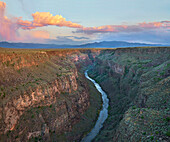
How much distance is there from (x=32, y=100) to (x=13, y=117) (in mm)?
9921

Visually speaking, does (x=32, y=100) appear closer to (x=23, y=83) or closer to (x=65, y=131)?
(x=23, y=83)

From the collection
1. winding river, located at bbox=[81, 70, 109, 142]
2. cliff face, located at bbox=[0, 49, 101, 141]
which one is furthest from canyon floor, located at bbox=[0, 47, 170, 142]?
winding river, located at bbox=[81, 70, 109, 142]

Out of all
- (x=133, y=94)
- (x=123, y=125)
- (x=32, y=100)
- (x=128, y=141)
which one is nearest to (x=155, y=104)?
(x=123, y=125)

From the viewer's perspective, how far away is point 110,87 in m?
124

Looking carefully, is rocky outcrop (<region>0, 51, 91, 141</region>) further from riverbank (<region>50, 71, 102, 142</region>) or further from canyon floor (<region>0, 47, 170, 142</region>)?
riverbank (<region>50, 71, 102, 142</region>)

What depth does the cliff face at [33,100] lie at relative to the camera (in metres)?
47.9

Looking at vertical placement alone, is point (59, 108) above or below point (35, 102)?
below

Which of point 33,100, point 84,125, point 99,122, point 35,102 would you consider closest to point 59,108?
point 35,102

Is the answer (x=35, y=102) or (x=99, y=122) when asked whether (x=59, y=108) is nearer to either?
(x=35, y=102)

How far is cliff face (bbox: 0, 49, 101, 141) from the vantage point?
4791cm

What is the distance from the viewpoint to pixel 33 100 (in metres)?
56.6

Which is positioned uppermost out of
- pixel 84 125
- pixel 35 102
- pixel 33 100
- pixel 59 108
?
pixel 33 100

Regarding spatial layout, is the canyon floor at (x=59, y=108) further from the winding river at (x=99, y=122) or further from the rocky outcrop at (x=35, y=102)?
the winding river at (x=99, y=122)

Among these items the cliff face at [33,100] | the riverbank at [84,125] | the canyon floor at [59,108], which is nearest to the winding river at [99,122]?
the riverbank at [84,125]
